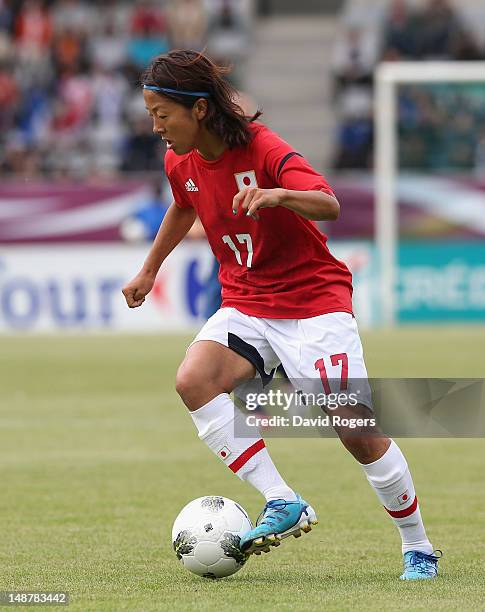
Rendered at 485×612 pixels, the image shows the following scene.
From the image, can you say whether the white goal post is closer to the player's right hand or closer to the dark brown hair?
the player's right hand

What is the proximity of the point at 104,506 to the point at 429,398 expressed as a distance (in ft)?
7.45

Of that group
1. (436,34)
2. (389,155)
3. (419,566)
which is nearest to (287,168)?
(419,566)

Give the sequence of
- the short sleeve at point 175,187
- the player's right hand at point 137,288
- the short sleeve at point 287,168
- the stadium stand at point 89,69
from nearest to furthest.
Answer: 1. the short sleeve at point 287,168
2. the short sleeve at point 175,187
3. the player's right hand at point 137,288
4. the stadium stand at point 89,69

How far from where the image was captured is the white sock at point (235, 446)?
588 centimetres

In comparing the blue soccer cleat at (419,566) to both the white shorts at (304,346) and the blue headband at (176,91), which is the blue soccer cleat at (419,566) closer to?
the white shorts at (304,346)

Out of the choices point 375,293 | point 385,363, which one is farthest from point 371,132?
point 385,363

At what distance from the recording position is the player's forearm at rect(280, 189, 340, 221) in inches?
211

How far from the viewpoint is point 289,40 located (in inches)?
1126

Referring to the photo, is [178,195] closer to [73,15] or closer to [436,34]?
[436,34]

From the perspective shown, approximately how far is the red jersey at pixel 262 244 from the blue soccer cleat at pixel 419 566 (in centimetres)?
109

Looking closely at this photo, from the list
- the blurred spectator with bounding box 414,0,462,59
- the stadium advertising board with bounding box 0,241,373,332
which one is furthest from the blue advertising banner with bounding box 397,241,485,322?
the blurred spectator with bounding box 414,0,462,59

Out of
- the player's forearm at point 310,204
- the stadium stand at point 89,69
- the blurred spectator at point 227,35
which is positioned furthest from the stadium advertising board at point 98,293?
the player's forearm at point 310,204

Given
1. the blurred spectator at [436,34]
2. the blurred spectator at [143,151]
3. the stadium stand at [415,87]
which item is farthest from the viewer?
the blurred spectator at [436,34]

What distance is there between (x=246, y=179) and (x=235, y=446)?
44.6 inches
